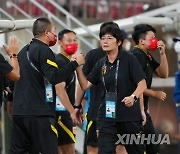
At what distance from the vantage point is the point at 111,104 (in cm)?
861

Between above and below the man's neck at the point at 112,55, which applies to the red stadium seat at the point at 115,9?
above

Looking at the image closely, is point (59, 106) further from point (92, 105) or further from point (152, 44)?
point (152, 44)

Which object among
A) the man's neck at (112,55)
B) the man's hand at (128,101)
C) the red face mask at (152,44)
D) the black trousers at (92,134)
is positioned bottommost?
the black trousers at (92,134)

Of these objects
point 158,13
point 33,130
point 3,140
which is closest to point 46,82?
point 33,130

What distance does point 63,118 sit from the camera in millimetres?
9930

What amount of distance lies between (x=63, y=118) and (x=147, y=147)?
1.25 meters

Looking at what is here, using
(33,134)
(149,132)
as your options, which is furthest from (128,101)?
(149,132)

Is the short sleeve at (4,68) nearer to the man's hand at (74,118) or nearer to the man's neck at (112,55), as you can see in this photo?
the man's neck at (112,55)

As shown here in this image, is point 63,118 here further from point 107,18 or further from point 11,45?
point 107,18

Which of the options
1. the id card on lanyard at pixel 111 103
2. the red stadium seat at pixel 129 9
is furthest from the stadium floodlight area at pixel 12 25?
the red stadium seat at pixel 129 9

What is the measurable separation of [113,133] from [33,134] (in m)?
0.98

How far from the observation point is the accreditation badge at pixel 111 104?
8.59 meters

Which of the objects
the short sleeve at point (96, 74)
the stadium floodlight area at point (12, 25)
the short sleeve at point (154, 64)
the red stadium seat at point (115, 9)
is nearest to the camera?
the short sleeve at point (96, 74)

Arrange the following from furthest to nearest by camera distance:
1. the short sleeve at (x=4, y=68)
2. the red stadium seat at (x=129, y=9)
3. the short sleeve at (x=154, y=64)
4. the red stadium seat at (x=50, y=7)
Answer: the red stadium seat at (x=129, y=9), the red stadium seat at (x=50, y=7), the short sleeve at (x=154, y=64), the short sleeve at (x=4, y=68)
